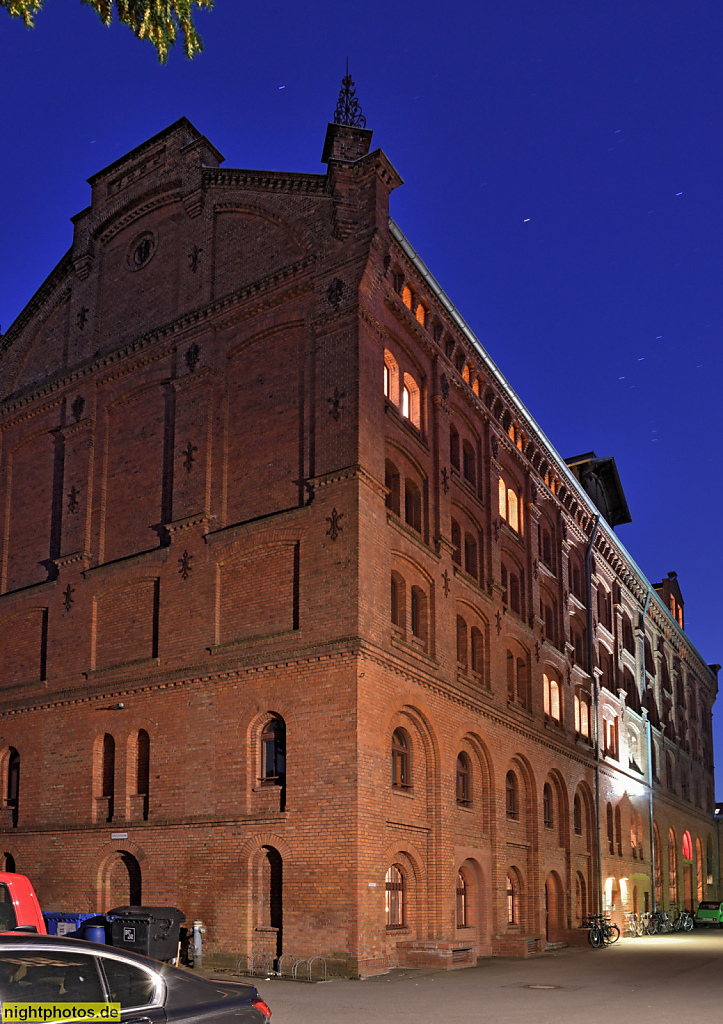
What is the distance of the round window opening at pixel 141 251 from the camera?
30438mm

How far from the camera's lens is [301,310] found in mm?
26125

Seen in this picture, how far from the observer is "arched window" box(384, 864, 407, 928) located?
76.4 ft

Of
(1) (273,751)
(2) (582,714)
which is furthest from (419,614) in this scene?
(2) (582,714)

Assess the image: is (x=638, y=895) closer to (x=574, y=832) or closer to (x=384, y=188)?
(x=574, y=832)

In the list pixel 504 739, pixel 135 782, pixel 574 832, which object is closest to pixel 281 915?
pixel 135 782

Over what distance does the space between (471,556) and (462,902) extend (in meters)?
9.65

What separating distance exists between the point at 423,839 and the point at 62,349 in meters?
18.2

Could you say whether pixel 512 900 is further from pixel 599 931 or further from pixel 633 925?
pixel 633 925

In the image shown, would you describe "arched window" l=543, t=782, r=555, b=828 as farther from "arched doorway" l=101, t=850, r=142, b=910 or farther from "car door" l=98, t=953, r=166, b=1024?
"car door" l=98, t=953, r=166, b=1024

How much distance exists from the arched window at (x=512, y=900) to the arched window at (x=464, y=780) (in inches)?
149

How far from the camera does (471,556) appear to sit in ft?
101

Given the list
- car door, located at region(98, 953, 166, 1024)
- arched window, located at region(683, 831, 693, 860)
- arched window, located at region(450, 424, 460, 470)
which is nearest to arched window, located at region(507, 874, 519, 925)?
arched window, located at region(450, 424, 460, 470)

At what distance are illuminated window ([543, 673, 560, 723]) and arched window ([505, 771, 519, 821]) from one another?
4610 millimetres

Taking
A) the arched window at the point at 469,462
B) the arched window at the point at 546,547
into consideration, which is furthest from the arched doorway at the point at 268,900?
the arched window at the point at 546,547
